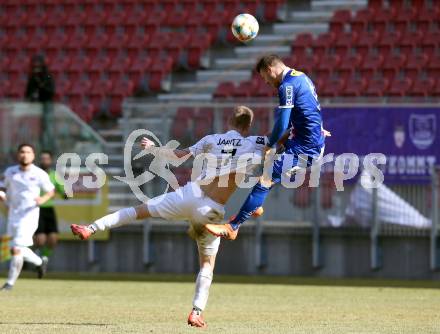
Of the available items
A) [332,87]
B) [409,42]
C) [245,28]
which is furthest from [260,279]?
[245,28]

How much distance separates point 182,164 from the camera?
67.0 feet

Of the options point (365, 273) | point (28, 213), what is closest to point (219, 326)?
point (28, 213)

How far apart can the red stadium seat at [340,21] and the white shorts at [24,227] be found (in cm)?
1039

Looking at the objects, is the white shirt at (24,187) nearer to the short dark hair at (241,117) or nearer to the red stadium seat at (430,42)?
the short dark hair at (241,117)

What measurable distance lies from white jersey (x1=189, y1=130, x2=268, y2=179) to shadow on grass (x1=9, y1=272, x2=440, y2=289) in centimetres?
772

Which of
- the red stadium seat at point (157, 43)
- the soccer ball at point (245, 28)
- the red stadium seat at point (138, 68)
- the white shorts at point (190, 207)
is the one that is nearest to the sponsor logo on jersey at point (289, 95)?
the soccer ball at point (245, 28)

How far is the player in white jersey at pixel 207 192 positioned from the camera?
1055cm

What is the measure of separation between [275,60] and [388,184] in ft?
29.9

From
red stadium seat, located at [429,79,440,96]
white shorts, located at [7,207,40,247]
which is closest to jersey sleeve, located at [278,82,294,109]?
white shorts, located at [7,207,40,247]

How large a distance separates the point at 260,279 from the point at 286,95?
8.78 meters

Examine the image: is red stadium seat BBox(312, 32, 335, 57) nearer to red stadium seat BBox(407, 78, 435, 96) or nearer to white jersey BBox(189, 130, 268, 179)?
red stadium seat BBox(407, 78, 435, 96)

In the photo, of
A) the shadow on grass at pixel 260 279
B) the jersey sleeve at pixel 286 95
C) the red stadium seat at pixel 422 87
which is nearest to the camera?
the jersey sleeve at pixel 286 95

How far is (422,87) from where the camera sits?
2230 centimetres

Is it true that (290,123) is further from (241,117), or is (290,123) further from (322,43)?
(322,43)
